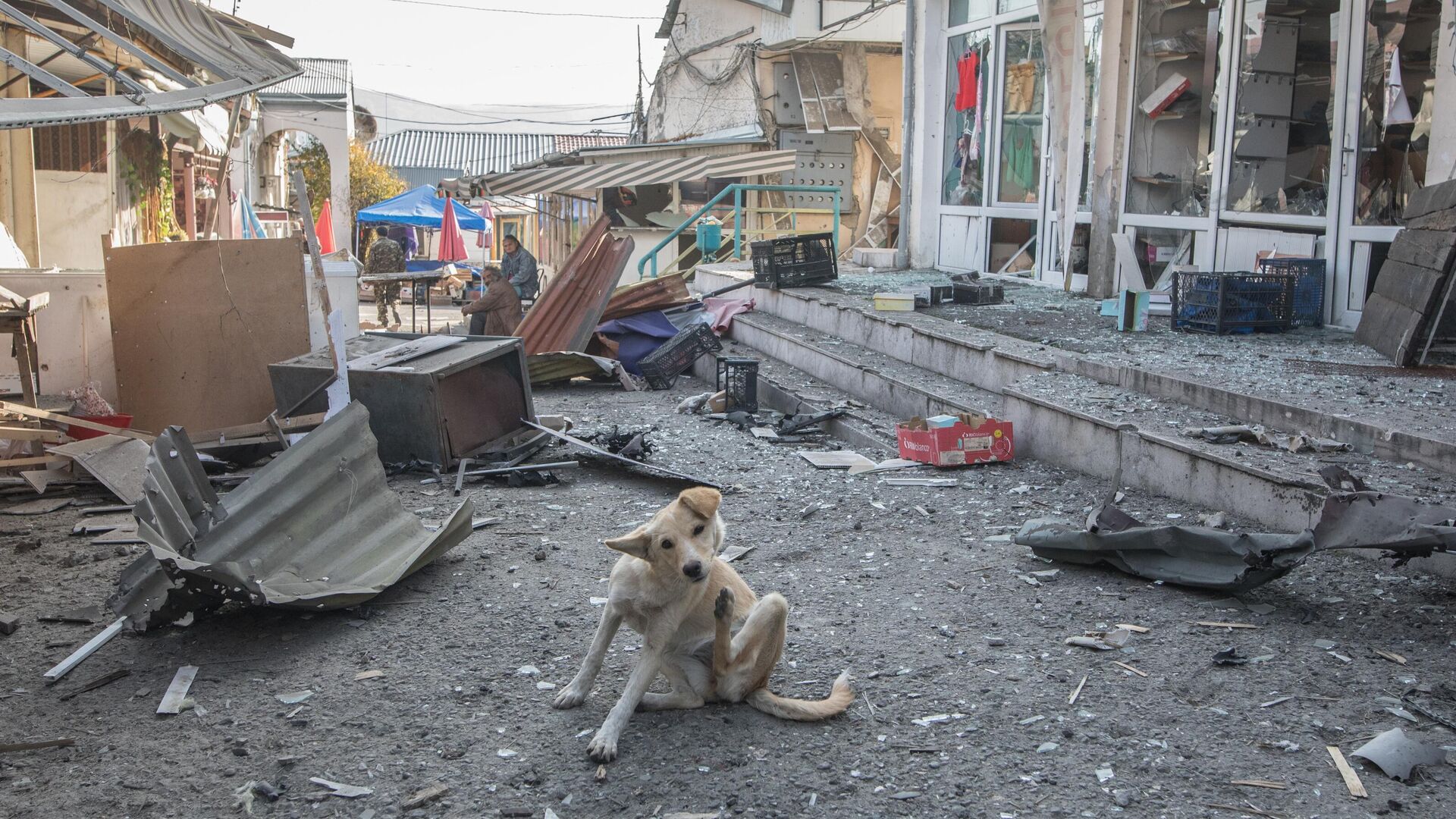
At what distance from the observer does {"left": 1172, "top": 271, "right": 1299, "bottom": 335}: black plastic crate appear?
815 cm

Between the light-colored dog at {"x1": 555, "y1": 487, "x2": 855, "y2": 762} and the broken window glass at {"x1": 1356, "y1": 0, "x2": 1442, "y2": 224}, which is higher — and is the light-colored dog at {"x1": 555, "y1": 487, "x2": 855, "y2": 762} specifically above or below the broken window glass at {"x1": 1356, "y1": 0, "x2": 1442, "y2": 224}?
below

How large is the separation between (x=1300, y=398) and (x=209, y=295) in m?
7.27

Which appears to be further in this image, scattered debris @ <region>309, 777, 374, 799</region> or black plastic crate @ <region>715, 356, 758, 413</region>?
black plastic crate @ <region>715, 356, 758, 413</region>

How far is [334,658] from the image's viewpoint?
4.12 metres

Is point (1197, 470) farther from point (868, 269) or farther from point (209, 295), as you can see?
point (868, 269)

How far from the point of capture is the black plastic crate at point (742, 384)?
919 cm

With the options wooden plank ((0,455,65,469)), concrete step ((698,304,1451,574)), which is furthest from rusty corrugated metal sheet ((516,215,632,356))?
wooden plank ((0,455,65,469))

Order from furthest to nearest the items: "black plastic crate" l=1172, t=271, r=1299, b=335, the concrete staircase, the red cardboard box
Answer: "black plastic crate" l=1172, t=271, r=1299, b=335 → the red cardboard box → the concrete staircase

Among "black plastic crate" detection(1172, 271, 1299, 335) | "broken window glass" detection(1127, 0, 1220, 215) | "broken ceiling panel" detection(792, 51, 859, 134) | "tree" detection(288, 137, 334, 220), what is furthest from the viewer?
"tree" detection(288, 137, 334, 220)

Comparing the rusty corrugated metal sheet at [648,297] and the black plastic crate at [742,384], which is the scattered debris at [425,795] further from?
the rusty corrugated metal sheet at [648,297]

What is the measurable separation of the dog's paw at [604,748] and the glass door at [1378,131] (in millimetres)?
7246

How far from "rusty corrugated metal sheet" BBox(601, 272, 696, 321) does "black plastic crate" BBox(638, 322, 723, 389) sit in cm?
126

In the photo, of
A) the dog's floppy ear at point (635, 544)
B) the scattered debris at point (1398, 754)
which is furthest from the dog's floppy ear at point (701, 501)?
the scattered debris at point (1398, 754)

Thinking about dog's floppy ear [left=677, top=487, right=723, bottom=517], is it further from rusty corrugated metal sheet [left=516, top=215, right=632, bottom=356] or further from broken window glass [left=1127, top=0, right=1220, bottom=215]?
rusty corrugated metal sheet [left=516, top=215, right=632, bottom=356]
